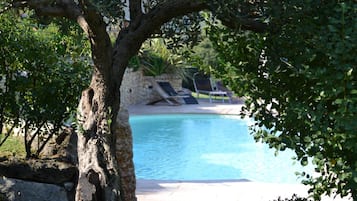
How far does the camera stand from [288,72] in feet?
9.25

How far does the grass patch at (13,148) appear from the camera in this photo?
604 cm

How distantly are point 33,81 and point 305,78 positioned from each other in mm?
3854

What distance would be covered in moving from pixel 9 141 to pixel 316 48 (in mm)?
5328

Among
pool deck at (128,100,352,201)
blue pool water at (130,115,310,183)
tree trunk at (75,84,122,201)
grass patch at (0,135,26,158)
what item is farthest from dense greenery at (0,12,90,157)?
blue pool water at (130,115,310,183)

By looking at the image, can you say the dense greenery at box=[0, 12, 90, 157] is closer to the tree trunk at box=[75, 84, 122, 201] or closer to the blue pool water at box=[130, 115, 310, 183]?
the tree trunk at box=[75, 84, 122, 201]

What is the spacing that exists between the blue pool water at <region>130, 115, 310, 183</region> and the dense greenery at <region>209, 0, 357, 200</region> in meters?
8.48

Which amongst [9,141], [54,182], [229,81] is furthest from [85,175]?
[9,141]

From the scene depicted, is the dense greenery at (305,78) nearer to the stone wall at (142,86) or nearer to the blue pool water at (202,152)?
the blue pool water at (202,152)

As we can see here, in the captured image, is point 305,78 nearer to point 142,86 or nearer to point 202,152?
point 202,152

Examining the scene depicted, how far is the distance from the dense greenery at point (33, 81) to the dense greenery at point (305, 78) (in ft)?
9.48

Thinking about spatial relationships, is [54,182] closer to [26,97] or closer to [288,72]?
[26,97]

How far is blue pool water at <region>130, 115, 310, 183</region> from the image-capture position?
41.2ft

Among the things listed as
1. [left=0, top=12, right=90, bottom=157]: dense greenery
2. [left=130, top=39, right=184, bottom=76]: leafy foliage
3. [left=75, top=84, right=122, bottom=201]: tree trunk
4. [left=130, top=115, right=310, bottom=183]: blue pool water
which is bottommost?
[left=130, top=115, right=310, bottom=183]: blue pool water

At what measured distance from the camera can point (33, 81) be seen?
588 cm
